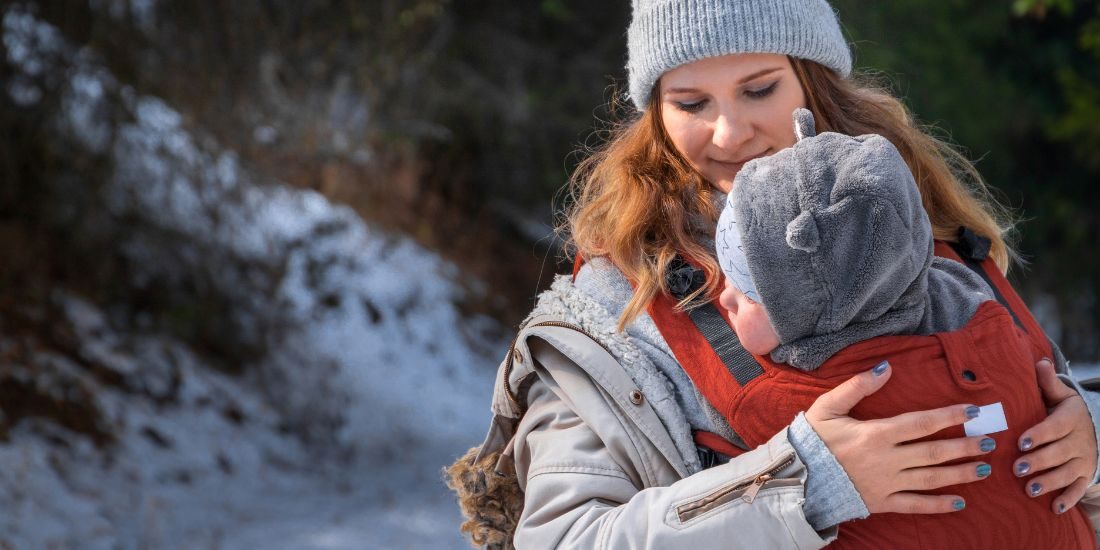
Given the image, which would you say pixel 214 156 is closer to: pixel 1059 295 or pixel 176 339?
pixel 176 339

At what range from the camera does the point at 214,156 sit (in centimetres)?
543

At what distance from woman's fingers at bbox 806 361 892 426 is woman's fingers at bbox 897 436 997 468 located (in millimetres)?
84

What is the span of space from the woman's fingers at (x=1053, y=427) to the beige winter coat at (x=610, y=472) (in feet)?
0.93

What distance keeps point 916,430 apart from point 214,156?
15.3 ft

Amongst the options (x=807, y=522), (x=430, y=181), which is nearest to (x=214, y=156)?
(x=430, y=181)

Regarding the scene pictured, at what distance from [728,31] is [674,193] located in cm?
27

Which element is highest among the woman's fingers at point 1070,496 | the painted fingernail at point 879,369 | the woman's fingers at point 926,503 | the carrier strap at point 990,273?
→ the carrier strap at point 990,273

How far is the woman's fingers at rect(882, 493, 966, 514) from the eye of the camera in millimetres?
1349

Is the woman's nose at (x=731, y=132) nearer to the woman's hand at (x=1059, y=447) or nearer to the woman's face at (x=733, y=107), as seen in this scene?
the woman's face at (x=733, y=107)

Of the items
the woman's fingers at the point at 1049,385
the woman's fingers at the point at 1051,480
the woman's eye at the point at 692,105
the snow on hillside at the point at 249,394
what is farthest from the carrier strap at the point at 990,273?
the snow on hillside at the point at 249,394

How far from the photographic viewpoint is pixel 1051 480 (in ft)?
4.60

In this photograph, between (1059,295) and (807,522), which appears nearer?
(807,522)

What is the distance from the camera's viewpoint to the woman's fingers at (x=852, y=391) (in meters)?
1.34

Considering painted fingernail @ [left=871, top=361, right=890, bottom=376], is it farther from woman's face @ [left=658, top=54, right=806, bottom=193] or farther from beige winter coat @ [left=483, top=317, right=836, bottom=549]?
woman's face @ [left=658, top=54, right=806, bottom=193]
